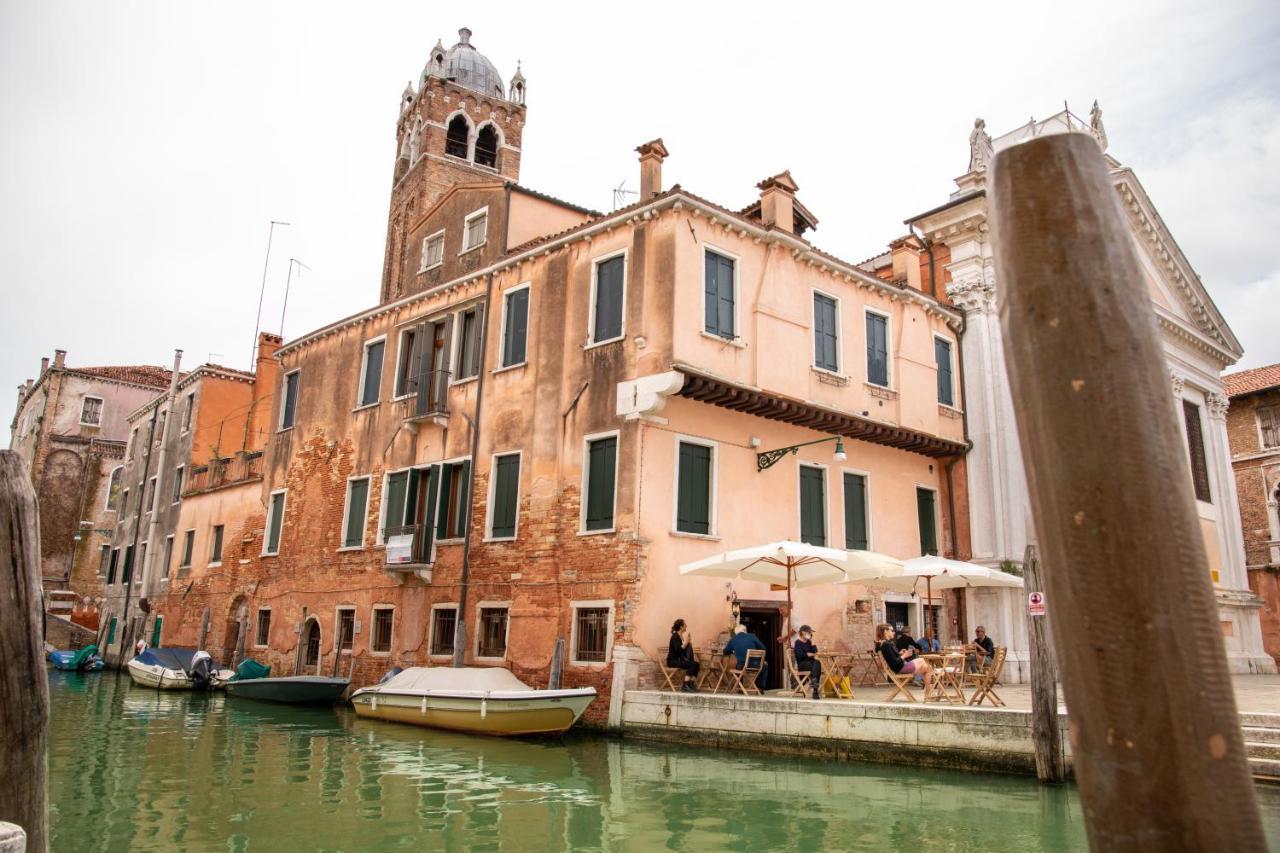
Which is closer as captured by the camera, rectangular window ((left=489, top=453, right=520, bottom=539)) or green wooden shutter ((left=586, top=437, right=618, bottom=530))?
green wooden shutter ((left=586, top=437, right=618, bottom=530))

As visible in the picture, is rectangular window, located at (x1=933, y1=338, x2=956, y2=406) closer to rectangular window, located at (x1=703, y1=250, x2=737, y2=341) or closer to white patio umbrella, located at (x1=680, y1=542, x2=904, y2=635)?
rectangular window, located at (x1=703, y1=250, x2=737, y2=341)

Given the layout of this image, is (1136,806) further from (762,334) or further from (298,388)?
(298,388)

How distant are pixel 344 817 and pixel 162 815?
5.19ft

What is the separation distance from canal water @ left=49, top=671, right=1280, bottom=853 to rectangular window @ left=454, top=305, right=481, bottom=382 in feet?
23.9

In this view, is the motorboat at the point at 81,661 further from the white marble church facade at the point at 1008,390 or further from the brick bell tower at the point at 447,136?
the white marble church facade at the point at 1008,390

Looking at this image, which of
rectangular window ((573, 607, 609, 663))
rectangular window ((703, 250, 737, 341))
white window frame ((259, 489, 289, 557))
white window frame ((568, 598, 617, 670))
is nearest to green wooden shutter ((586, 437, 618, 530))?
white window frame ((568, 598, 617, 670))

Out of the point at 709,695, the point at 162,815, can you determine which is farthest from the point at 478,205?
the point at 162,815

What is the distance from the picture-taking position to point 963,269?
64.6 ft

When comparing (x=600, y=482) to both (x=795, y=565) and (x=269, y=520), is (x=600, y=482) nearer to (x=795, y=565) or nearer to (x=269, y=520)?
(x=795, y=565)

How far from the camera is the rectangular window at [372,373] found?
796 inches

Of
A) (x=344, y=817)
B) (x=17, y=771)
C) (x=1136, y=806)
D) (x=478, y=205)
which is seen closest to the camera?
(x=1136, y=806)

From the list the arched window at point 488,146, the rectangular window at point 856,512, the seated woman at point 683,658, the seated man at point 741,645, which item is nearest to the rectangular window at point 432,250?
the rectangular window at point 856,512

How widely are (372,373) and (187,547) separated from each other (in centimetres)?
1095

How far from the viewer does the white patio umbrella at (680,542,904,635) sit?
1286 cm
